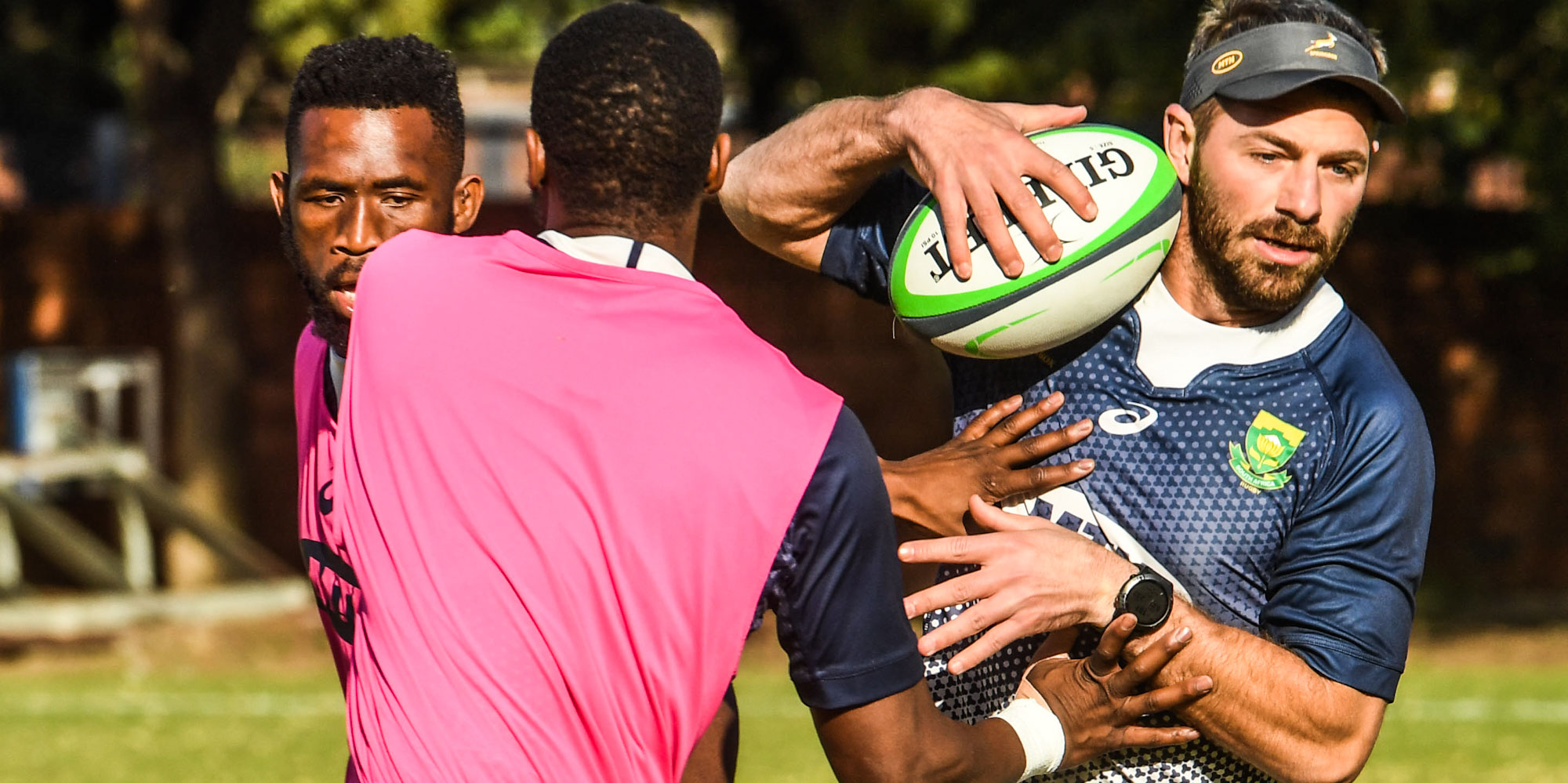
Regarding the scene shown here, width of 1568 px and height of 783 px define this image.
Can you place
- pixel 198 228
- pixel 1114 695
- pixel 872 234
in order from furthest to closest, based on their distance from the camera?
pixel 198 228 → pixel 872 234 → pixel 1114 695

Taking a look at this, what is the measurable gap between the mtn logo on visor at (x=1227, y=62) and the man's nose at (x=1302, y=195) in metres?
0.24

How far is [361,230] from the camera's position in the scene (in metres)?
3.39

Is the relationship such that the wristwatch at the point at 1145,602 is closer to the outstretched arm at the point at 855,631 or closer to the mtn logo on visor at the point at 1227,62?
the outstretched arm at the point at 855,631

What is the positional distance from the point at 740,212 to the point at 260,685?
9.58m

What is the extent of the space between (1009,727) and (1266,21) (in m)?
1.56

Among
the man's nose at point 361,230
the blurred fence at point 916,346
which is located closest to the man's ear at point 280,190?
the man's nose at point 361,230

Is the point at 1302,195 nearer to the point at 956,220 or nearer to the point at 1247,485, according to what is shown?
A: the point at 1247,485

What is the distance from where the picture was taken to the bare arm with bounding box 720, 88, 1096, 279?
327 centimetres

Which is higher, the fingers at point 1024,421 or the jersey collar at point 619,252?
the jersey collar at point 619,252

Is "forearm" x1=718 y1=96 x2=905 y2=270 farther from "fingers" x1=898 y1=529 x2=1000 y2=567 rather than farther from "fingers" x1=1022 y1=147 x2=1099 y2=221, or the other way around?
"fingers" x1=898 y1=529 x2=1000 y2=567

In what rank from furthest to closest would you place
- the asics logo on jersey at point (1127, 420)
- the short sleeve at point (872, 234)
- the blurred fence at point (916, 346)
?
the blurred fence at point (916, 346) < the short sleeve at point (872, 234) < the asics logo on jersey at point (1127, 420)

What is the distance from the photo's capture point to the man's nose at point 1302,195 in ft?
10.8

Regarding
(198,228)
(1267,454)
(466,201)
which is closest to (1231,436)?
(1267,454)

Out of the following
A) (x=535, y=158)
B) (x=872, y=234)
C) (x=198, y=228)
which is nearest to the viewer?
(x=535, y=158)
